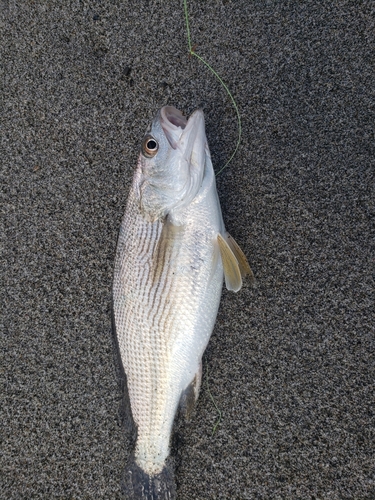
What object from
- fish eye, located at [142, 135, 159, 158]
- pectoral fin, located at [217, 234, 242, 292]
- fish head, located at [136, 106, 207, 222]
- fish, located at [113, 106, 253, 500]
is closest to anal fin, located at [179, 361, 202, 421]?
fish, located at [113, 106, 253, 500]

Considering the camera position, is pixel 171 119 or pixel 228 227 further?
pixel 228 227

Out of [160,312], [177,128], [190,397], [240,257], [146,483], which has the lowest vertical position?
[146,483]

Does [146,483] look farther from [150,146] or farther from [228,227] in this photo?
[150,146]

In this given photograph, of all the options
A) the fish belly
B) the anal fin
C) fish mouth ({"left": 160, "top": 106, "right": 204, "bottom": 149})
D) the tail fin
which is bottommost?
the tail fin

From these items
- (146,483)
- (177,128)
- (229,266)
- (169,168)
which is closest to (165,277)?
(229,266)

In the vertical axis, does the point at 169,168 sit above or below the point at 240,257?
above

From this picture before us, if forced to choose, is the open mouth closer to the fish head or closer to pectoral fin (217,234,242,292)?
the fish head

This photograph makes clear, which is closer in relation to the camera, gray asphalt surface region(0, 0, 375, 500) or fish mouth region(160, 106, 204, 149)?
fish mouth region(160, 106, 204, 149)
